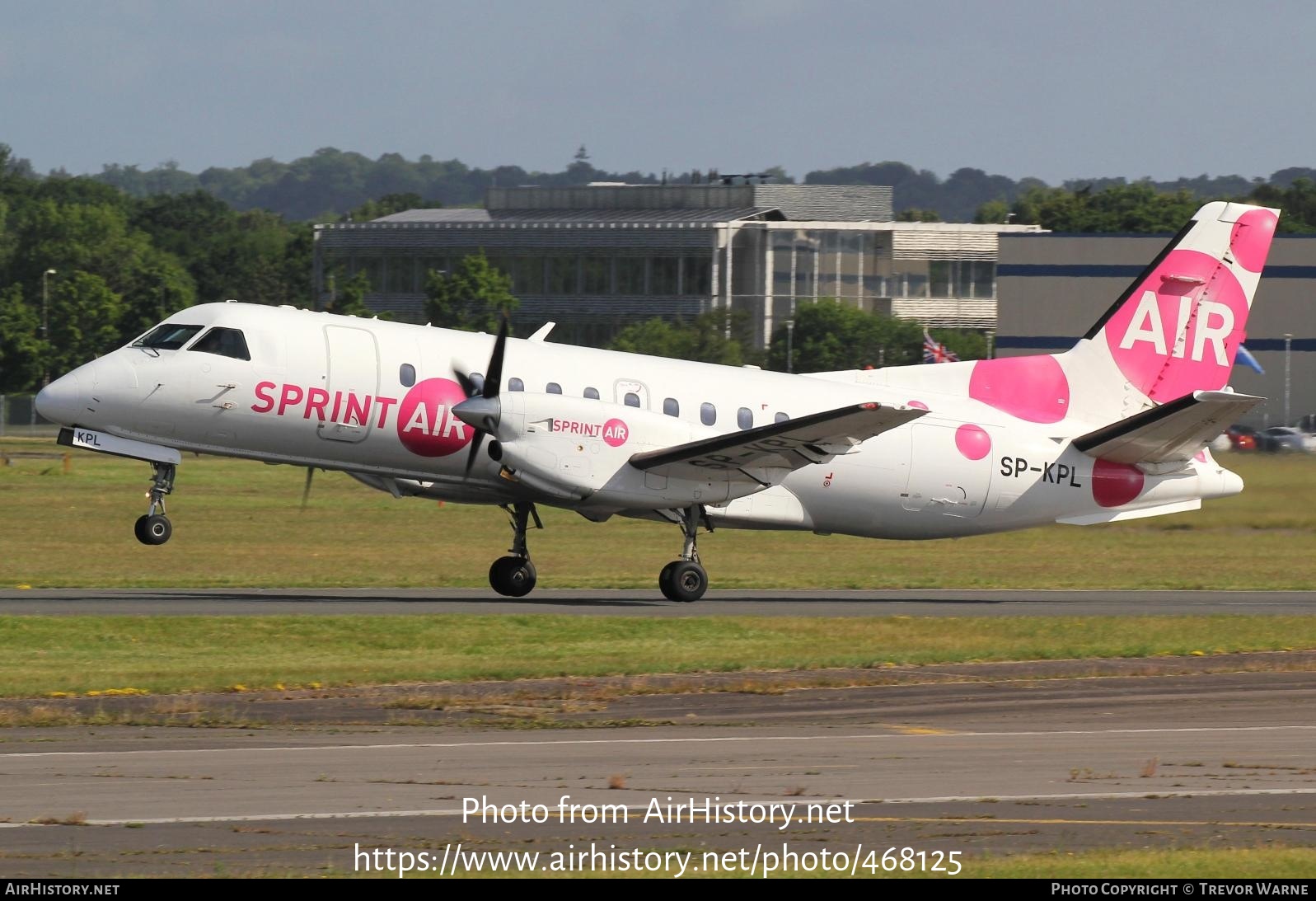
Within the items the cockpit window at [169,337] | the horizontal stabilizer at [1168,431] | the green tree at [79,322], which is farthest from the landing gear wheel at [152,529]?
the green tree at [79,322]

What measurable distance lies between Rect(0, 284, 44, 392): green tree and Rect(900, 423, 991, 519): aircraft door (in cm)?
7517

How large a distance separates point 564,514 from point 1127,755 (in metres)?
34.6

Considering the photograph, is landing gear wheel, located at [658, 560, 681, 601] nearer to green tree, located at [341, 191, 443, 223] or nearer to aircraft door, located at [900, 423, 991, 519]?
aircraft door, located at [900, 423, 991, 519]

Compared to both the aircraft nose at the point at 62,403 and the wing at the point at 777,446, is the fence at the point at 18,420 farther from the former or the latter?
the wing at the point at 777,446

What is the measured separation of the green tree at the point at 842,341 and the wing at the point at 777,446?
68.4 m

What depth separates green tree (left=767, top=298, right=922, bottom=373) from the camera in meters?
95.0

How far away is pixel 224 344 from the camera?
23562 mm

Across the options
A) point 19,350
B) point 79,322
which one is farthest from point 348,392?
point 79,322

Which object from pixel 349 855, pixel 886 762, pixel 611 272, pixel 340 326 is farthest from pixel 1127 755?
pixel 611 272

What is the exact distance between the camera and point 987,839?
11.2m

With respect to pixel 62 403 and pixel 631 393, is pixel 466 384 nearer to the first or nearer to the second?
pixel 631 393

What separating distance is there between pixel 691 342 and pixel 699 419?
177 feet

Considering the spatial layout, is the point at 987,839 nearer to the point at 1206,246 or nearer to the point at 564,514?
the point at 1206,246

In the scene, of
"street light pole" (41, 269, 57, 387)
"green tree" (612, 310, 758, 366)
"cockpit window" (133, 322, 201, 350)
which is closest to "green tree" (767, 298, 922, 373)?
"green tree" (612, 310, 758, 366)
